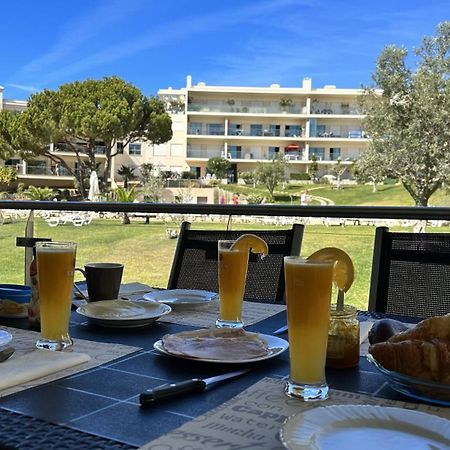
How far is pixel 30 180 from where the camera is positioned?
26.7 m

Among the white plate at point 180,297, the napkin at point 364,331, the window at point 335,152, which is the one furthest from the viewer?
the window at point 335,152

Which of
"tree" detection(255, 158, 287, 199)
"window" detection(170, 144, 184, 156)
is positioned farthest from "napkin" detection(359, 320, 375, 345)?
"window" detection(170, 144, 184, 156)

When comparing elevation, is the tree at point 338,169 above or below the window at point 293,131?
below

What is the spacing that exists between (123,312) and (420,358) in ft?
1.99

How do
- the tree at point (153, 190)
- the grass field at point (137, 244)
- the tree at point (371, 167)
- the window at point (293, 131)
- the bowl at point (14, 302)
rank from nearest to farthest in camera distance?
the bowl at point (14, 302)
the grass field at point (137, 244)
the tree at point (371, 167)
the tree at point (153, 190)
the window at point (293, 131)

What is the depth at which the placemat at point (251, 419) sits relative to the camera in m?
0.53

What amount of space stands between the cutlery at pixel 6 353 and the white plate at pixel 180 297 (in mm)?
497

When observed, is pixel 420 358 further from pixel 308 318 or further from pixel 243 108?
pixel 243 108

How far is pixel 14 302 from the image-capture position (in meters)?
1.12

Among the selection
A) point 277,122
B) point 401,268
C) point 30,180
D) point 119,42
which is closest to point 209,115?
point 277,122

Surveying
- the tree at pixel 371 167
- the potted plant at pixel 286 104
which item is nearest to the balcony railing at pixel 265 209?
the tree at pixel 371 167

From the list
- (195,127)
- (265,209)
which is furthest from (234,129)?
(265,209)

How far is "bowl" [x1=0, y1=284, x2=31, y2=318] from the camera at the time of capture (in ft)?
3.65

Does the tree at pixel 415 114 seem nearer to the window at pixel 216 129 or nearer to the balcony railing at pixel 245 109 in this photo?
the balcony railing at pixel 245 109
